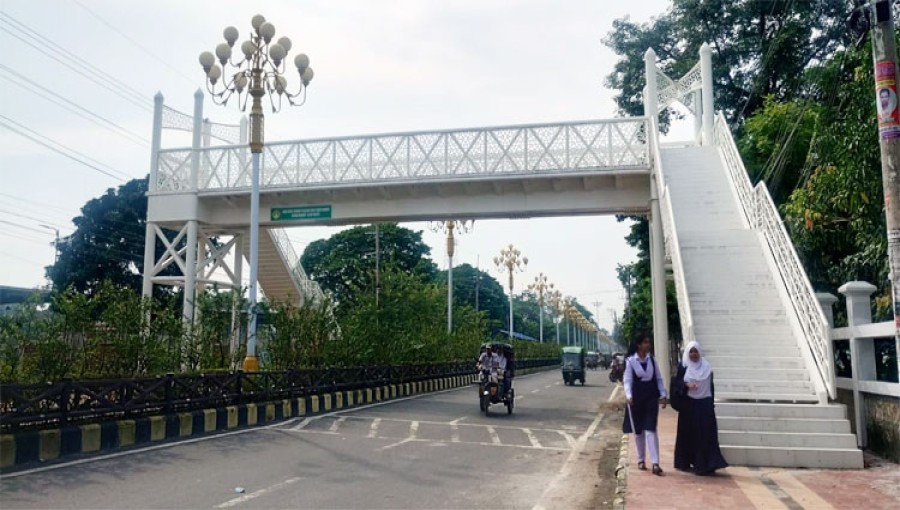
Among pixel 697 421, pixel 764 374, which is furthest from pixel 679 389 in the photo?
pixel 764 374

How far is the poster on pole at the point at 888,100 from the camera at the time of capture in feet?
23.8

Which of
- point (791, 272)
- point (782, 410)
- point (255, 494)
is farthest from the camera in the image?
point (791, 272)

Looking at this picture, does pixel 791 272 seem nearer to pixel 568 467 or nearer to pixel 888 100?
pixel 888 100

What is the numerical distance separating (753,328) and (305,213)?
13.8 meters

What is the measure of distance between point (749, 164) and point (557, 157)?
18.6 feet

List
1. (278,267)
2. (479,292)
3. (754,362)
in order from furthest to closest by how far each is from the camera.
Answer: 1. (479,292)
2. (278,267)
3. (754,362)

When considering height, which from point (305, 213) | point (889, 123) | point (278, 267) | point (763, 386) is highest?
point (305, 213)

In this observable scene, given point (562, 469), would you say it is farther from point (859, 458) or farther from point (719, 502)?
point (859, 458)

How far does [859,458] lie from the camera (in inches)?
323

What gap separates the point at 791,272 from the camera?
11047mm

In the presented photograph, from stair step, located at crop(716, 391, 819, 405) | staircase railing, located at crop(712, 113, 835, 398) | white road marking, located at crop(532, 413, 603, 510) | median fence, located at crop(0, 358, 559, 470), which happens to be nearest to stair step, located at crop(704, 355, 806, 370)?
staircase railing, located at crop(712, 113, 835, 398)

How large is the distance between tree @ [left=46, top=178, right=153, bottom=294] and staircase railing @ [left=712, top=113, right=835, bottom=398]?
2942 centimetres

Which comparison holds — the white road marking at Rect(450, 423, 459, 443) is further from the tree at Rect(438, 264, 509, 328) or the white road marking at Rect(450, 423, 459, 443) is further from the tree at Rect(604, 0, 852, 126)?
the tree at Rect(438, 264, 509, 328)

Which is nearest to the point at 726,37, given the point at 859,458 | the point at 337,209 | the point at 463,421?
the point at 337,209
